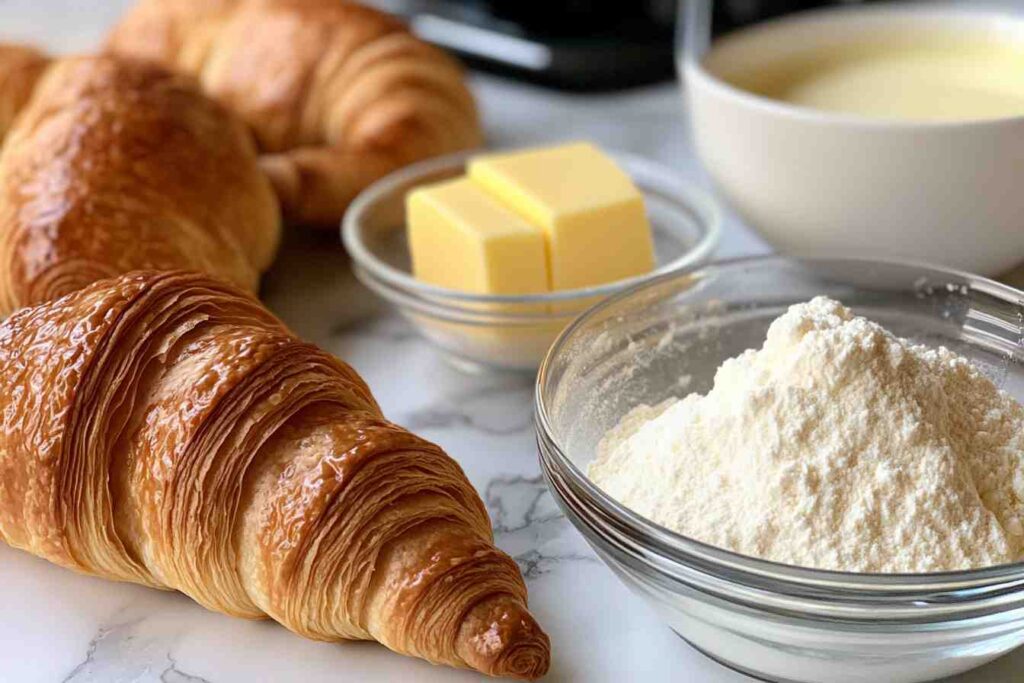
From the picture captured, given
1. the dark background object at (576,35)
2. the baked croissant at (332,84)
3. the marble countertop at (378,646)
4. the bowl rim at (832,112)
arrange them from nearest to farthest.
Result: the marble countertop at (378,646)
the bowl rim at (832,112)
the baked croissant at (332,84)
the dark background object at (576,35)

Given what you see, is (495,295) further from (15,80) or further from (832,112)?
(15,80)

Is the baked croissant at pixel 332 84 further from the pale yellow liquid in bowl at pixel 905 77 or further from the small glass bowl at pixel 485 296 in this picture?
the pale yellow liquid in bowl at pixel 905 77

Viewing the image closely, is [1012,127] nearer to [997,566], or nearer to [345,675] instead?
[997,566]

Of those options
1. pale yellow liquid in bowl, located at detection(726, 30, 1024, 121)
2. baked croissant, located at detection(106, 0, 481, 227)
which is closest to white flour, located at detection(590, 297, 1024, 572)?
pale yellow liquid in bowl, located at detection(726, 30, 1024, 121)

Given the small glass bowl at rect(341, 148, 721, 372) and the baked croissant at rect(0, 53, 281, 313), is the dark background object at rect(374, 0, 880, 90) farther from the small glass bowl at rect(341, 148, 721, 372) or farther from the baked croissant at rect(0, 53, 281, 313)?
the baked croissant at rect(0, 53, 281, 313)

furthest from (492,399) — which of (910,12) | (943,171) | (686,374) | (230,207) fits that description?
(910,12)

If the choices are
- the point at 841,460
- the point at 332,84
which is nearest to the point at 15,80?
the point at 332,84

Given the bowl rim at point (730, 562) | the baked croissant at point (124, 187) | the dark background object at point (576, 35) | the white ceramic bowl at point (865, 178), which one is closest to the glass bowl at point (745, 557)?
the bowl rim at point (730, 562)
